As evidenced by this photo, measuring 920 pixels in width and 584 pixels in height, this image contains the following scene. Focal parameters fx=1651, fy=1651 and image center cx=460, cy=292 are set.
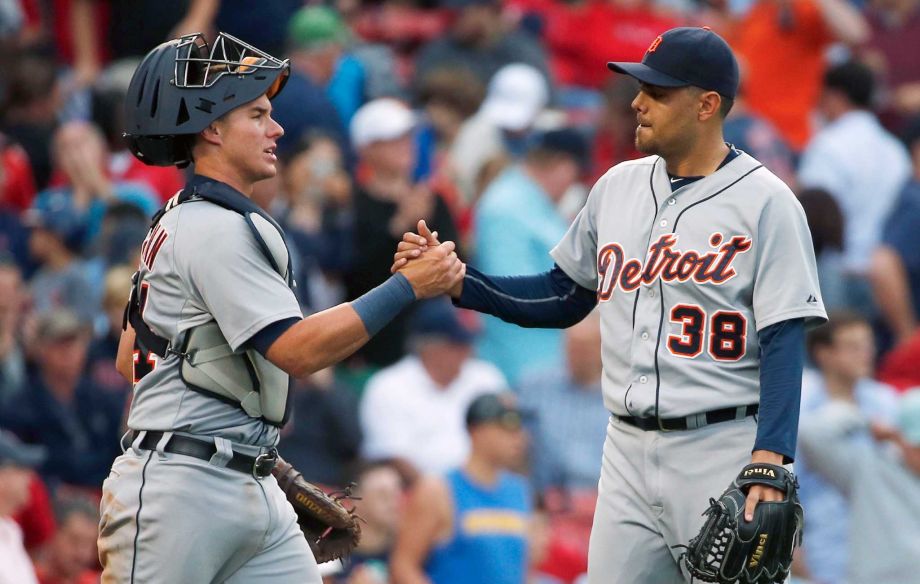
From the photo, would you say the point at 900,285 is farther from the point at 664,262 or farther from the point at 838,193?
the point at 664,262

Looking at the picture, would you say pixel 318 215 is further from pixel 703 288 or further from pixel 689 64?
pixel 703 288

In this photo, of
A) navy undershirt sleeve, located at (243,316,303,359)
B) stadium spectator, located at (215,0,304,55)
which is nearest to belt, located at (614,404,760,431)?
navy undershirt sleeve, located at (243,316,303,359)

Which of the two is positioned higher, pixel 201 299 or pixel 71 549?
pixel 201 299

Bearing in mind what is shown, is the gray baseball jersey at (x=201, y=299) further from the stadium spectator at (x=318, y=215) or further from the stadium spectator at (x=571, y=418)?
the stadium spectator at (x=318, y=215)

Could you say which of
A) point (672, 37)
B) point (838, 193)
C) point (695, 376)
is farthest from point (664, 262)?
point (838, 193)

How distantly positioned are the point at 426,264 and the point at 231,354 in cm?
68

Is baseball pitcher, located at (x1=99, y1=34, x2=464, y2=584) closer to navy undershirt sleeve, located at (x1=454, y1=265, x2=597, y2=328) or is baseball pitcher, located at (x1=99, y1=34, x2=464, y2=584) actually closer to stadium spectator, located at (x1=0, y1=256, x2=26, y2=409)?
navy undershirt sleeve, located at (x1=454, y1=265, x2=597, y2=328)

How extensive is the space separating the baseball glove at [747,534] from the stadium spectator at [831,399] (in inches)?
→ 144

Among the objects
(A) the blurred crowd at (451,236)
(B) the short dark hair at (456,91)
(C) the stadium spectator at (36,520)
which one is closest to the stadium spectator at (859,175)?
(A) the blurred crowd at (451,236)

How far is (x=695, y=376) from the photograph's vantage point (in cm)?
479

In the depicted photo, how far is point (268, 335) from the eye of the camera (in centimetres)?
454

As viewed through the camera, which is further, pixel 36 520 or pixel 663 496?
pixel 36 520

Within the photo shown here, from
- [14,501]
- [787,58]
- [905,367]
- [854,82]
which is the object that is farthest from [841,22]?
[14,501]

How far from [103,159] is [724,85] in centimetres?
547
